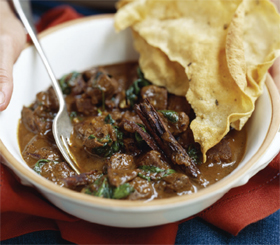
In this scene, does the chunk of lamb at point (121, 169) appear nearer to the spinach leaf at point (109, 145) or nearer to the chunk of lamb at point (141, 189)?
the chunk of lamb at point (141, 189)

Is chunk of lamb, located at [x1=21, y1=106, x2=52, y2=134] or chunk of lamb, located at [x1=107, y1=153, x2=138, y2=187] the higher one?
chunk of lamb, located at [x1=21, y1=106, x2=52, y2=134]

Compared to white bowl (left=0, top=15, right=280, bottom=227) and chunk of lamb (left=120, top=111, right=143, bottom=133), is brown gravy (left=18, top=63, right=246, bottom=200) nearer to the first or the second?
chunk of lamb (left=120, top=111, right=143, bottom=133)

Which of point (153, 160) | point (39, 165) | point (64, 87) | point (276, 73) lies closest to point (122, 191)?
point (153, 160)

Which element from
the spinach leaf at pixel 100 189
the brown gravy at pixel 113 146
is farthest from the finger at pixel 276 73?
the spinach leaf at pixel 100 189

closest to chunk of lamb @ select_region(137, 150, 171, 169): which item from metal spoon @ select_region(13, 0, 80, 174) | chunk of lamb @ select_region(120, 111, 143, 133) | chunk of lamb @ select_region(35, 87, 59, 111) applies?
chunk of lamb @ select_region(120, 111, 143, 133)

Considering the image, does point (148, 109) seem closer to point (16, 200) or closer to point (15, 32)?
point (16, 200)

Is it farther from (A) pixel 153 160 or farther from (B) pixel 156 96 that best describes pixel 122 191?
(B) pixel 156 96
